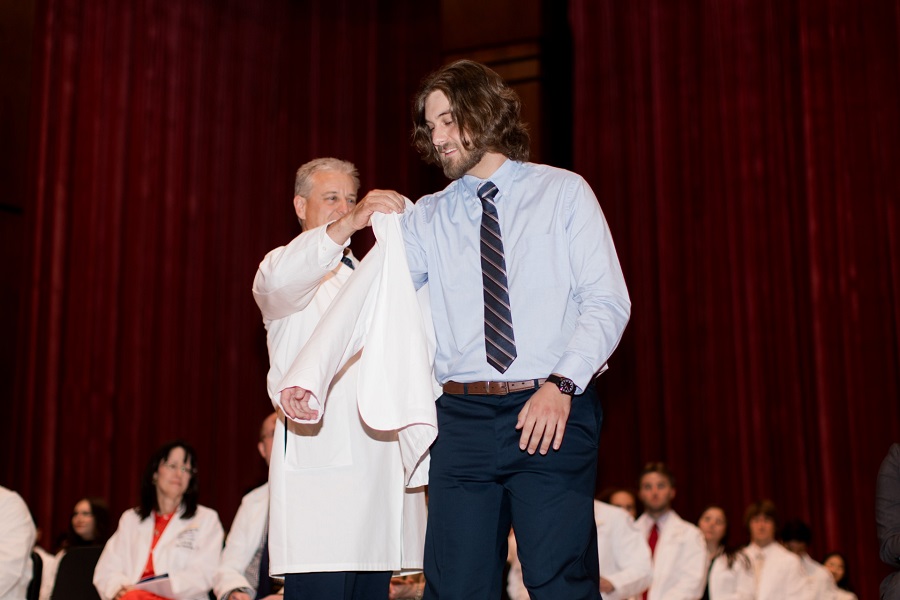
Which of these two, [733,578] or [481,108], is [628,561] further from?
[481,108]

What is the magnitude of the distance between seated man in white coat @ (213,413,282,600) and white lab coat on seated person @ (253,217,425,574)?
1.40 m

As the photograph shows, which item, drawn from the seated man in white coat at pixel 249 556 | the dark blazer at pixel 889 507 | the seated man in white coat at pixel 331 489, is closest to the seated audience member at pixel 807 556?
the dark blazer at pixel 889 507

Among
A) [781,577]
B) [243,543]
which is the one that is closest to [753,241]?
[781,577]

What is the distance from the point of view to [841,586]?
6734 mm

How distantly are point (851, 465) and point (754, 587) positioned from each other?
57.0 inches

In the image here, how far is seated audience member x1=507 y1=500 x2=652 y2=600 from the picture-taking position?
15.9 ft

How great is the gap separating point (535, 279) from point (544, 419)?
1.07ft

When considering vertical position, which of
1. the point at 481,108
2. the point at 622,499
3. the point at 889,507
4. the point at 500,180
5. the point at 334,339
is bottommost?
the point at 622,499

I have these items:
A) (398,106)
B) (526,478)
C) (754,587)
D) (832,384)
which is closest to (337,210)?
(526,478)

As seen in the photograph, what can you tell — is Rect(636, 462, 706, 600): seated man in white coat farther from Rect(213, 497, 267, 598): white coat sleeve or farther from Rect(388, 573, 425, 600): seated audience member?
Rect(213, 497, 267, 598): white coat sleeve

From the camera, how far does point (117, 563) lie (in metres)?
4.43

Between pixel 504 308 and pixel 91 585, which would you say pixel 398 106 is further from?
pixel 504 308

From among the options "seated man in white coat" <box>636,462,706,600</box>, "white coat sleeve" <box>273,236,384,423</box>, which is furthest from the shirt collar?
"seated man in white coat" <box>636,462,706,600</box>

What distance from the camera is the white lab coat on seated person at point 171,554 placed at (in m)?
4.23
